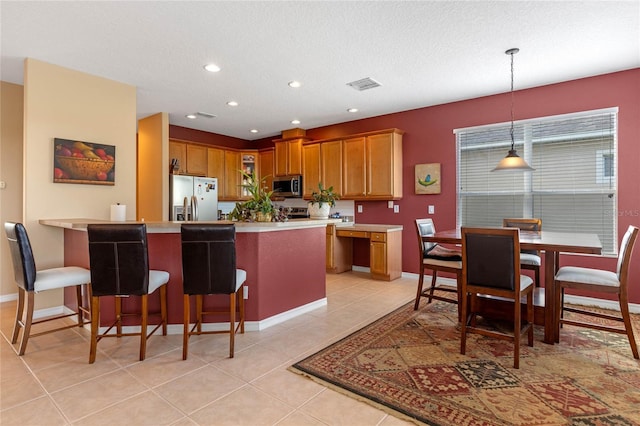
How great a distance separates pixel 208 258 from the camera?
2475 mm

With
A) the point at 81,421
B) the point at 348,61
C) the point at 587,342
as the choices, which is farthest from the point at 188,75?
the point at 587,342

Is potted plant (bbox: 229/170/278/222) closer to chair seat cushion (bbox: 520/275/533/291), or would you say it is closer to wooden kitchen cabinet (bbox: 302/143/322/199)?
chair seat cushion (bbox: 520/275/533/291)

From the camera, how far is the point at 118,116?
3906 millimetres

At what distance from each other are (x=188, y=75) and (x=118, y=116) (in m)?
0.99

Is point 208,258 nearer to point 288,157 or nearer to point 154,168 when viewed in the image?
point 154,168

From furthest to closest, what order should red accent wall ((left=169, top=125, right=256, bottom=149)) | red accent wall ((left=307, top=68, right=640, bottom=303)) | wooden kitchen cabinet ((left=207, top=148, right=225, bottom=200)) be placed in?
1. wooden kitchen cabinet ((left=207, top=148, right=225, bottom=200))
2. red accent wall ((left=169, top=125, right=256, bottom=149))
3. red accent wall ((left=307, top=68, right=640, bottom=303))

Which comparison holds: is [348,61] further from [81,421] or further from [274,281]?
[81,421]

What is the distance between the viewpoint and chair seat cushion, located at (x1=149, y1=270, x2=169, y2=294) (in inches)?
100.0

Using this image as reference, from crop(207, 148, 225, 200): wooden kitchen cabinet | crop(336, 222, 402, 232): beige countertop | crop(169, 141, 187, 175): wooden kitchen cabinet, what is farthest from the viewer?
crop(207, 148, 225, 200): wooden kitchen cabinet

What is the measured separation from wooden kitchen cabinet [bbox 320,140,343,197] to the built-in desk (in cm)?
76

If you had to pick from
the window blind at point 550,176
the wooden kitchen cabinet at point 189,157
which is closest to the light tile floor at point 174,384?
the window blind at point 550,176

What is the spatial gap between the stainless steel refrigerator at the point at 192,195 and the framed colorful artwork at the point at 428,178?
136 inches

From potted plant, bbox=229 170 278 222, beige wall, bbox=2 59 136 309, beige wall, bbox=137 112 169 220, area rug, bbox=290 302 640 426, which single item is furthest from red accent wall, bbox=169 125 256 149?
area rug, bbox=290 302 640 426

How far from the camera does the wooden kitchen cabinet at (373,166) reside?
5.20m
